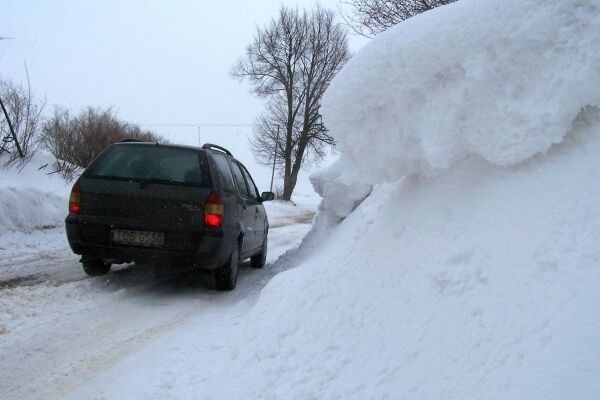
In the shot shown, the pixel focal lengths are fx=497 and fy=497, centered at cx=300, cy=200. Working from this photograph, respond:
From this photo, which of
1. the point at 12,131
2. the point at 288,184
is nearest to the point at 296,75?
the point at 288,184

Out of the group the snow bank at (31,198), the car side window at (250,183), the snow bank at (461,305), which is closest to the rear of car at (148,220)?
the snow bank at (461,305)

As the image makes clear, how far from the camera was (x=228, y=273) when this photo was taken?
17.5 ft

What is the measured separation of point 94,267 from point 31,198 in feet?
17.5

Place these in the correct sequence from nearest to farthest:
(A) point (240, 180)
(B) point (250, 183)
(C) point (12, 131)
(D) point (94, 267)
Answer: (D) point (94, 267) → (A) point (240, 180) → (B) point (250, 183) → (C) point (12, 131)

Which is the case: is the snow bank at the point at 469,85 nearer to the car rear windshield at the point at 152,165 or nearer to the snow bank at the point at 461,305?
the snow bank at the point at 461,305

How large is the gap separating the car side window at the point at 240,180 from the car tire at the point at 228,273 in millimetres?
1060

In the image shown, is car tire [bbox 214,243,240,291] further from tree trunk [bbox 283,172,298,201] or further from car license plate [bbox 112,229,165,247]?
tree trunk [bbox 283,172,298,201]

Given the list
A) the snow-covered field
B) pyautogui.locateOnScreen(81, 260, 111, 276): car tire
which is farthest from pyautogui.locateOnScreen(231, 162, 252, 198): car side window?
the snow-covered field

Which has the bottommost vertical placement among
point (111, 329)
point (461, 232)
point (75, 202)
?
point (111, 329)

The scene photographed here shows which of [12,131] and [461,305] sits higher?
[12,131]

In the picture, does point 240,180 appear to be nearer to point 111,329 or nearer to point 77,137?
point 111,329

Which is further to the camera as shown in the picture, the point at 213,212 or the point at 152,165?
the point at 152,165

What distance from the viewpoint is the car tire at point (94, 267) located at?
5.50 metres

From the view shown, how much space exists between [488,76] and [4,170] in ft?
40.4
